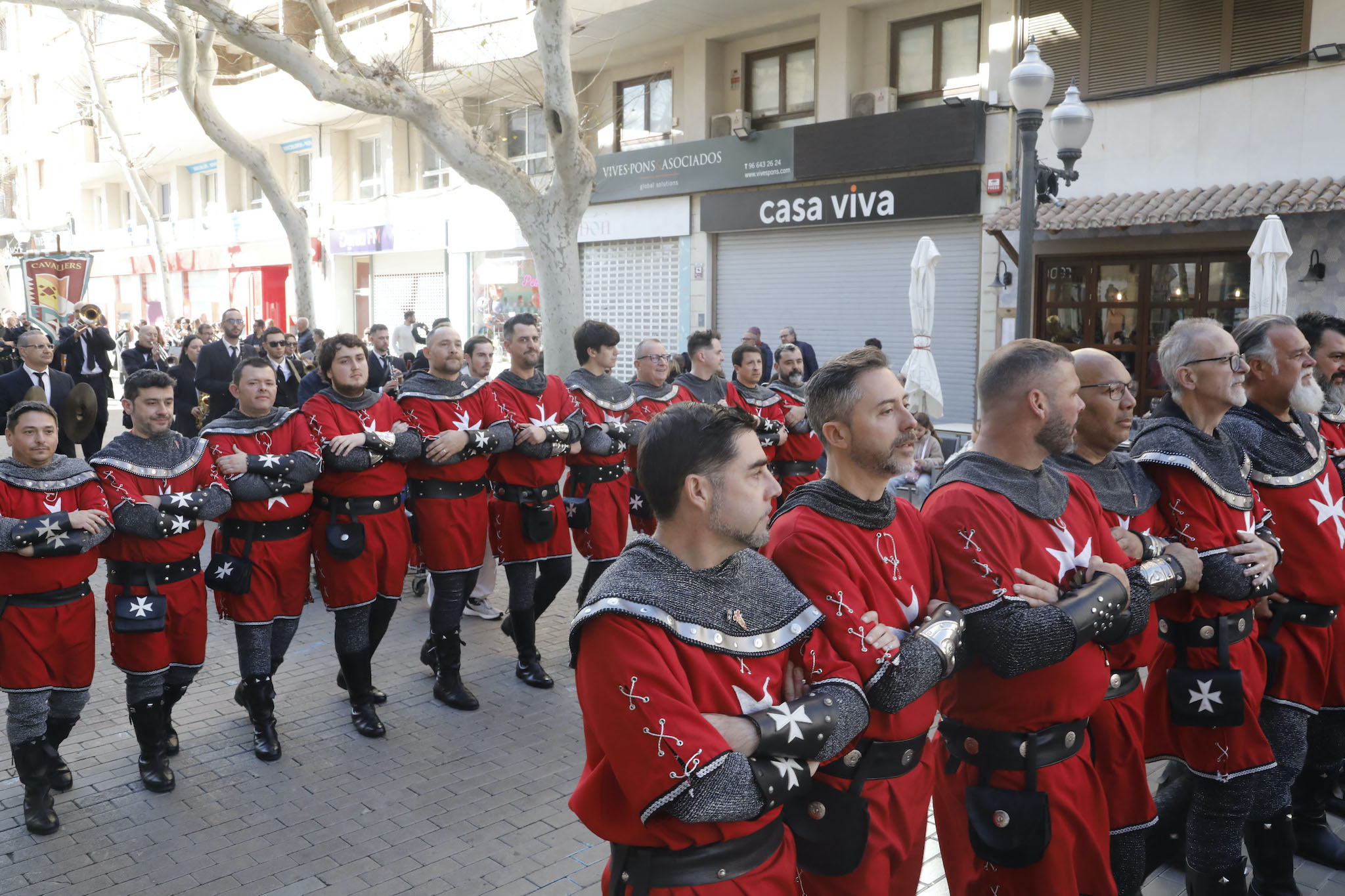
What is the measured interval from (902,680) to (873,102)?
54.4 feet

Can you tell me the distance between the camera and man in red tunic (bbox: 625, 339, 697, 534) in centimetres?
735

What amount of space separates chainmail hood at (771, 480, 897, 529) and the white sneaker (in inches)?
222

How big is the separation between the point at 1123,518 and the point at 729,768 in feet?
6.76

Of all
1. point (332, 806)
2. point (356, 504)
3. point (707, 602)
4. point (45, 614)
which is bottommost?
point (332, 806)

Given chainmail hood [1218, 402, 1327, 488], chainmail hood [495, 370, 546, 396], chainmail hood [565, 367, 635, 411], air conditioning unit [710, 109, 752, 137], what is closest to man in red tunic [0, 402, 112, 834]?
chainmail hood [495, 370, 546, 396]

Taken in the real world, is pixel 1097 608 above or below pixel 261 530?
above

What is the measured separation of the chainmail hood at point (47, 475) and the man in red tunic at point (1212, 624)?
458cm

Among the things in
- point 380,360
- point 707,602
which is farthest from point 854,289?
point 707,602

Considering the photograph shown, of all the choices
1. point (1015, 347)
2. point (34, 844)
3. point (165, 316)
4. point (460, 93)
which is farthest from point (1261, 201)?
point (165, 316)

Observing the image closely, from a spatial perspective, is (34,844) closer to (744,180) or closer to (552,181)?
(552,181)

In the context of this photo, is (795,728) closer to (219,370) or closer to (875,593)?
(875,593)

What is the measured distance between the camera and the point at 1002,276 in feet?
51.5

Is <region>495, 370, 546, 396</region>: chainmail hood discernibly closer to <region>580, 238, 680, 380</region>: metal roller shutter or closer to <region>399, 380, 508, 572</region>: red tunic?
<region>399, 380, 508, 572</region>: red tunic

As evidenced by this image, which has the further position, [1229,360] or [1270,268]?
[1270,268]
